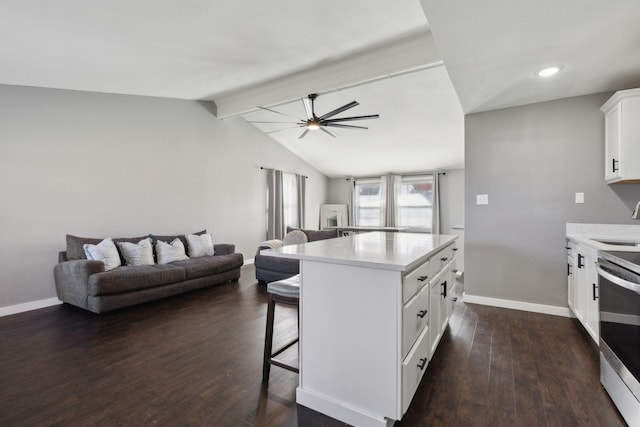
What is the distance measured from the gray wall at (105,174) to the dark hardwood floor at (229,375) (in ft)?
3.05

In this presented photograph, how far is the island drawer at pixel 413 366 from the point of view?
4.57 feet

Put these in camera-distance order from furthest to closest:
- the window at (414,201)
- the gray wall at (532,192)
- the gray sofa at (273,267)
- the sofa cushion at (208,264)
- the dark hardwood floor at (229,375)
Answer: the window at (414,201) → the gray sofa at (273,267) → the sofa cushion at (208,264) → the gray wall at (532,192) → the dark hardwood floor at (229,375)

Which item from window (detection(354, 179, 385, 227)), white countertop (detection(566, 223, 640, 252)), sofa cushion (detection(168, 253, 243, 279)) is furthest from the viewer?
window (detection(354, 179, 385, 227))

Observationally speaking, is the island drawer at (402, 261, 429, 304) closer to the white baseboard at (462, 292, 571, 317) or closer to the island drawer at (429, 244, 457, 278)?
the island drawer at (429, 244, 457, 278)

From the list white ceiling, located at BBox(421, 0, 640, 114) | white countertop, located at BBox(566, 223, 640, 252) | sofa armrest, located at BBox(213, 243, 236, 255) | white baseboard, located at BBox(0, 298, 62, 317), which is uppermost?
white ceiling, located at BBox(421, 0, 640, 114)

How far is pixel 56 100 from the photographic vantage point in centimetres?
356

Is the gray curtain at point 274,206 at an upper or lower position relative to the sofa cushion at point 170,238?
upper

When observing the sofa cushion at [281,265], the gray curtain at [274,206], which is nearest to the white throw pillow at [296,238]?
the sofa cushion at [281,265]

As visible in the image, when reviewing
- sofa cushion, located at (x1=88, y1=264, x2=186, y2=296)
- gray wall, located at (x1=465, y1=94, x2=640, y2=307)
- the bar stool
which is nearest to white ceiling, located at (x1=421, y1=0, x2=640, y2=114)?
gray wall, located at (x1=465, y1=94, x2=640, y2=307)

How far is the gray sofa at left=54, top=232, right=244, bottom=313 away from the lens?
3.11 metres

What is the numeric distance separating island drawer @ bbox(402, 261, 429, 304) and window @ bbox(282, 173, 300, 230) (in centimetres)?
544

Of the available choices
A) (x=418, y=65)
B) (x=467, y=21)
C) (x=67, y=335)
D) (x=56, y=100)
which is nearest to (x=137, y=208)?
(x=56, y=100)

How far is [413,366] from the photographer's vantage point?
4.97 ft

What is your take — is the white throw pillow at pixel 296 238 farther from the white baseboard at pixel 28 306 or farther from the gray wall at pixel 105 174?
the white baseboard at pixel 28 306
